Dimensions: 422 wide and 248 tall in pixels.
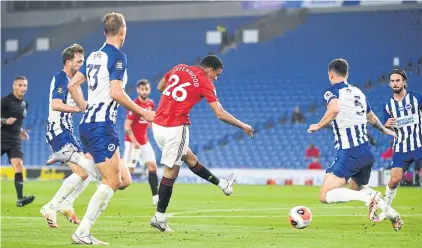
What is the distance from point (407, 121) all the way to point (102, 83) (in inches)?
248

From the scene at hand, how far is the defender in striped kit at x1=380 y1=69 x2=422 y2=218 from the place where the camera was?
1430cm

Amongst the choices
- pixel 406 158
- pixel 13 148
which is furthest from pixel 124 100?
pixel 13 148

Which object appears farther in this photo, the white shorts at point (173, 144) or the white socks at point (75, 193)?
the white socks at point (75, 193)

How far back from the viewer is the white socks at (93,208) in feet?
32.6

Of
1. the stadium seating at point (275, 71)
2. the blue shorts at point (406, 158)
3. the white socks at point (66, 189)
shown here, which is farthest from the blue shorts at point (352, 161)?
the stadium seating at point (275, 71)

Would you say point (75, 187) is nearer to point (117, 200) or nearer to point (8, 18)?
point (117, 200)

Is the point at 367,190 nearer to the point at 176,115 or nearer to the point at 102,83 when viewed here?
the point at 176,115

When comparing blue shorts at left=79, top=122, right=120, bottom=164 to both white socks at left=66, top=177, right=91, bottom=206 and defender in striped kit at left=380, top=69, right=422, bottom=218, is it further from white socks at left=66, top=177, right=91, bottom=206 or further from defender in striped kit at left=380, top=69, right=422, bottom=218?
defender in striped kit at left=380, top=69, right=422, bottom=218

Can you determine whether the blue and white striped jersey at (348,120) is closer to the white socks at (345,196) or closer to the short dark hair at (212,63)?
the white socks at (345,196)

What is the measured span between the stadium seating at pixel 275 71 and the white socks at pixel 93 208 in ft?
78.6

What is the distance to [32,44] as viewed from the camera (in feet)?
142

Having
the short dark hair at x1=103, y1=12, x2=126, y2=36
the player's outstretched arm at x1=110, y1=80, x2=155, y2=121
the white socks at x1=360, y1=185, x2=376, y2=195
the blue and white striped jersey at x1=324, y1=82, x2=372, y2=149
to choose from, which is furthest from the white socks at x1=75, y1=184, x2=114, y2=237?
the white socks at x1=360, y1=185, x2=376, y2=195

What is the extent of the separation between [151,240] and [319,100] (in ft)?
84.4

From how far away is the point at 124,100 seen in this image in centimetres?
977
